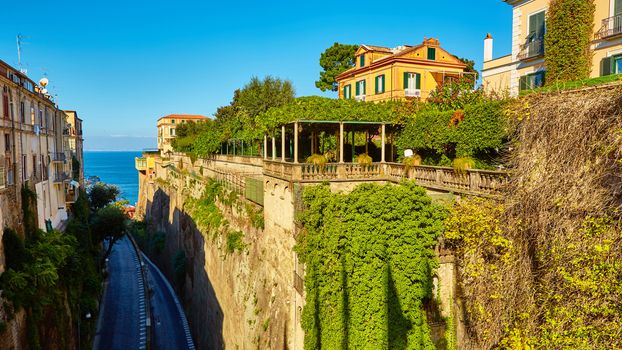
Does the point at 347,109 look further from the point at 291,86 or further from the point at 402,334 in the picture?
the point at 291,86

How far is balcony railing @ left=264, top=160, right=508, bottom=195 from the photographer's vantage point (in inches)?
511

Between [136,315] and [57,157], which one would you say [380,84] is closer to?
[57,157]

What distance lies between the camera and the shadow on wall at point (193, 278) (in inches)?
1069

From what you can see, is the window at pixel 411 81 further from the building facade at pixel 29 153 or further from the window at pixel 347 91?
the building facade at pixel 29 153

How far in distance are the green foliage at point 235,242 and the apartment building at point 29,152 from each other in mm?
10705

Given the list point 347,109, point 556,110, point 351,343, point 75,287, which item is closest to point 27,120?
point 75,287

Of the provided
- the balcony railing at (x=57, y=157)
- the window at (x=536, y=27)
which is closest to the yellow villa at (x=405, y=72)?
the window at (x=536, y=27)

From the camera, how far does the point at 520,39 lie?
20703 mm

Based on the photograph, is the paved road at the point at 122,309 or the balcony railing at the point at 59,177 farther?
the balcony railing at the point at 59,177

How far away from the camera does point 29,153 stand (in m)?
24.6

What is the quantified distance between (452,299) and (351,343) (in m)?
3.74

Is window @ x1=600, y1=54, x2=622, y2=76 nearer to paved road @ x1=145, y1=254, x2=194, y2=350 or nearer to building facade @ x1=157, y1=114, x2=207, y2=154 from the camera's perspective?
paved road @ x1=145, y1=254, x2=194, y2=350

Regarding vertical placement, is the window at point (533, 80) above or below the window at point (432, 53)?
below

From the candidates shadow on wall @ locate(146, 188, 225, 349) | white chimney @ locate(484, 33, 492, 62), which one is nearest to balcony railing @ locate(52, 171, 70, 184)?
shadow on wall @ locate(146, 188, 225, 349)
